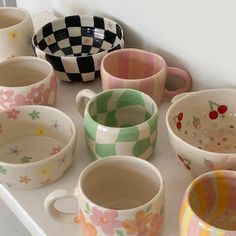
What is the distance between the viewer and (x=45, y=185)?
0.58 meters

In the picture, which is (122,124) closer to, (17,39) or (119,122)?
(119,122)

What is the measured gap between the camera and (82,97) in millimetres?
656

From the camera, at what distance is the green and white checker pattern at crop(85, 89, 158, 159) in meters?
0.57

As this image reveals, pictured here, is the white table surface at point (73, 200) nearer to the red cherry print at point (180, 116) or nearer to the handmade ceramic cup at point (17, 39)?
the red cherry print at point (180, 116)

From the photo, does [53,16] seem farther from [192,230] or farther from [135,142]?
[192,230]

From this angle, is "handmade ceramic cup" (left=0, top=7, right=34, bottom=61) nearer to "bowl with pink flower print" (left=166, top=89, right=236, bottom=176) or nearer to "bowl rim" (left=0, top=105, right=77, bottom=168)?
"bowl rim" (left=0, top=105, right=77, bottom=168)

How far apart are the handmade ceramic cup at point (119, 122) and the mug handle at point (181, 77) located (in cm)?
7

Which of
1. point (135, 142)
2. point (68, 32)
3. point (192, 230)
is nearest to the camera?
point (192, 230)

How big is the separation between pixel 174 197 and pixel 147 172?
47 millimetres

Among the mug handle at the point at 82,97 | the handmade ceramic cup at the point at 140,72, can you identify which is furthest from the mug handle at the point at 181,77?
the mug handle at the point at 82,97

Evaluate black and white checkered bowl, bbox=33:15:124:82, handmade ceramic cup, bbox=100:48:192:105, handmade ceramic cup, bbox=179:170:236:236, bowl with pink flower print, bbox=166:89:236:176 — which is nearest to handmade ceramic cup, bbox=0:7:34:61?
black and white checkered bowl, bbox=33:15:124:82

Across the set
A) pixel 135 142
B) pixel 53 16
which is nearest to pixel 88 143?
pixel 135 142

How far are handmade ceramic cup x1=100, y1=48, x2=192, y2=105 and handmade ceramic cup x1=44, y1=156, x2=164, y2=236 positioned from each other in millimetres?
134

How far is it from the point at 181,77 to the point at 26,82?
209mm
